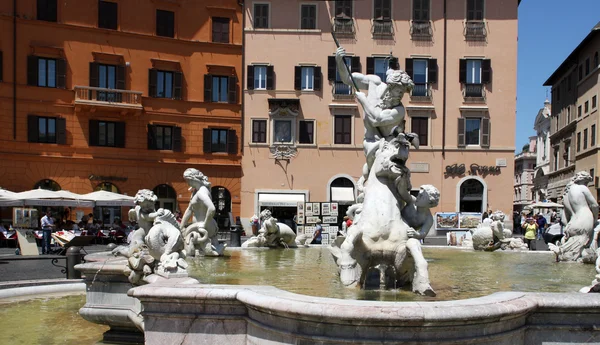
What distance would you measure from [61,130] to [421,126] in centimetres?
2014

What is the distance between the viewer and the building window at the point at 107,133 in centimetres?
3150

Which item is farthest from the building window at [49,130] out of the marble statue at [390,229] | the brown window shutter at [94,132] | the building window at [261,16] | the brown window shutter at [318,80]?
the marble statue at [390,229]

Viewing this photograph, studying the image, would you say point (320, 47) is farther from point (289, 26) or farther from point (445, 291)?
point (445, 291)

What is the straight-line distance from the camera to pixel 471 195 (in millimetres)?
33750

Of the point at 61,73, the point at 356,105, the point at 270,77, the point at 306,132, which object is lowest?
the point at 306,132

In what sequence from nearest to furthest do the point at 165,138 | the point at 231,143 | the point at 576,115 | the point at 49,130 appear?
the point at 49,130, the point at 165,138, the point at 231,143, the point at 576,115

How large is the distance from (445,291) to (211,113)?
2996cm

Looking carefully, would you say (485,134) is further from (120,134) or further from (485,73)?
(120,134)

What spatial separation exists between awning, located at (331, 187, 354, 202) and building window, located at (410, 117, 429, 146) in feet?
17.0

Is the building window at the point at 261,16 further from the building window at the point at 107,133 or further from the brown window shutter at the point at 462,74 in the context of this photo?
the brown window shutter at the point at 462,74

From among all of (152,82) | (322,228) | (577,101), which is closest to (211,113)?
(152,82)

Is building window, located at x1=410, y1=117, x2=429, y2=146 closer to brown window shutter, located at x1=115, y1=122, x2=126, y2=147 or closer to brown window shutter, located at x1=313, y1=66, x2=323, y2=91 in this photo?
brown window shutter, located at x1=313, y1=66, x2=323, y2=91

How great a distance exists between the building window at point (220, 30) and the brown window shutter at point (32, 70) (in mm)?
9861

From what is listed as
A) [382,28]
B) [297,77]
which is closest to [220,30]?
[297,77]
